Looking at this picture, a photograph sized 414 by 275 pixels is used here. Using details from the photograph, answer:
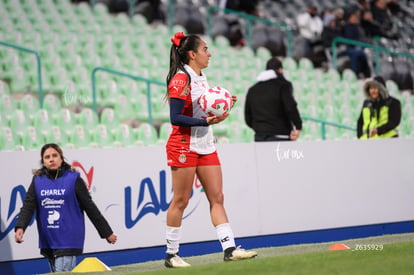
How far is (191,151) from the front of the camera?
781 cm

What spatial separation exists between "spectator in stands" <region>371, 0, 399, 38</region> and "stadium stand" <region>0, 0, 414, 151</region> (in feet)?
6.18

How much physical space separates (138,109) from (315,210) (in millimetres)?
4356

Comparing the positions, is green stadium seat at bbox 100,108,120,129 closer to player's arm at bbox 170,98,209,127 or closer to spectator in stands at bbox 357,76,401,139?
spectator in stands at bbox 357,76,401,139

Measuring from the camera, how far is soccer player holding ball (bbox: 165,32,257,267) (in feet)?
25.5

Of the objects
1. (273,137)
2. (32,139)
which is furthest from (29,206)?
(32,139)

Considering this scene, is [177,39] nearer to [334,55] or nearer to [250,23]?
[334,55]

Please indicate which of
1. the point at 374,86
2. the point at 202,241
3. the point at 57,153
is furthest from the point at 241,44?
the point at 57,153

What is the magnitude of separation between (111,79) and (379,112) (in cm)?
507

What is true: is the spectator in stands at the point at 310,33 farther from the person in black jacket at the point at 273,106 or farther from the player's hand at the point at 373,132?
the person in black jacket at the point at 273,106

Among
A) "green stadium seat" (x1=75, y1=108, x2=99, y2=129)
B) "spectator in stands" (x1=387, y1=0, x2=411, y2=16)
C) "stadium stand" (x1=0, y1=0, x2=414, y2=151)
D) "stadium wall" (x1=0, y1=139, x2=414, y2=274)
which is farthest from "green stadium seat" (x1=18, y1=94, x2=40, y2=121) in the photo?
"spectator in stands" (x1=387, y1=0, x2=411, y2=16)

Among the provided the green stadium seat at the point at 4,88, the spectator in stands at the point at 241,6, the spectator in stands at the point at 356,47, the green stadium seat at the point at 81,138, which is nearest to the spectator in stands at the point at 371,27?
the spectator in stands at the point at 356,47

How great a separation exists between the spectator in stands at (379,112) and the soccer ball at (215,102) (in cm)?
532

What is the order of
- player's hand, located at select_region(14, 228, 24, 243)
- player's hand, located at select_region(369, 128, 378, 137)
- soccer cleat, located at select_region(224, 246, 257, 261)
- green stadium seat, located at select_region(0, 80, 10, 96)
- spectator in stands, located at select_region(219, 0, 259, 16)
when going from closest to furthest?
1. soccer cleat, located at select_region(224, 246, 257, 261)
2. player's hand, located at select_region(14, 228, 24, 243)
3. player's hand, located at select_region(369, 128, 378, 137)
4. green stadium seat, located at select_region(0, 80, 10, 96)
5. spectator in stands, located at select_region(219, 0, 259, 16)

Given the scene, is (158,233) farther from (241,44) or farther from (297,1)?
(297,1)
